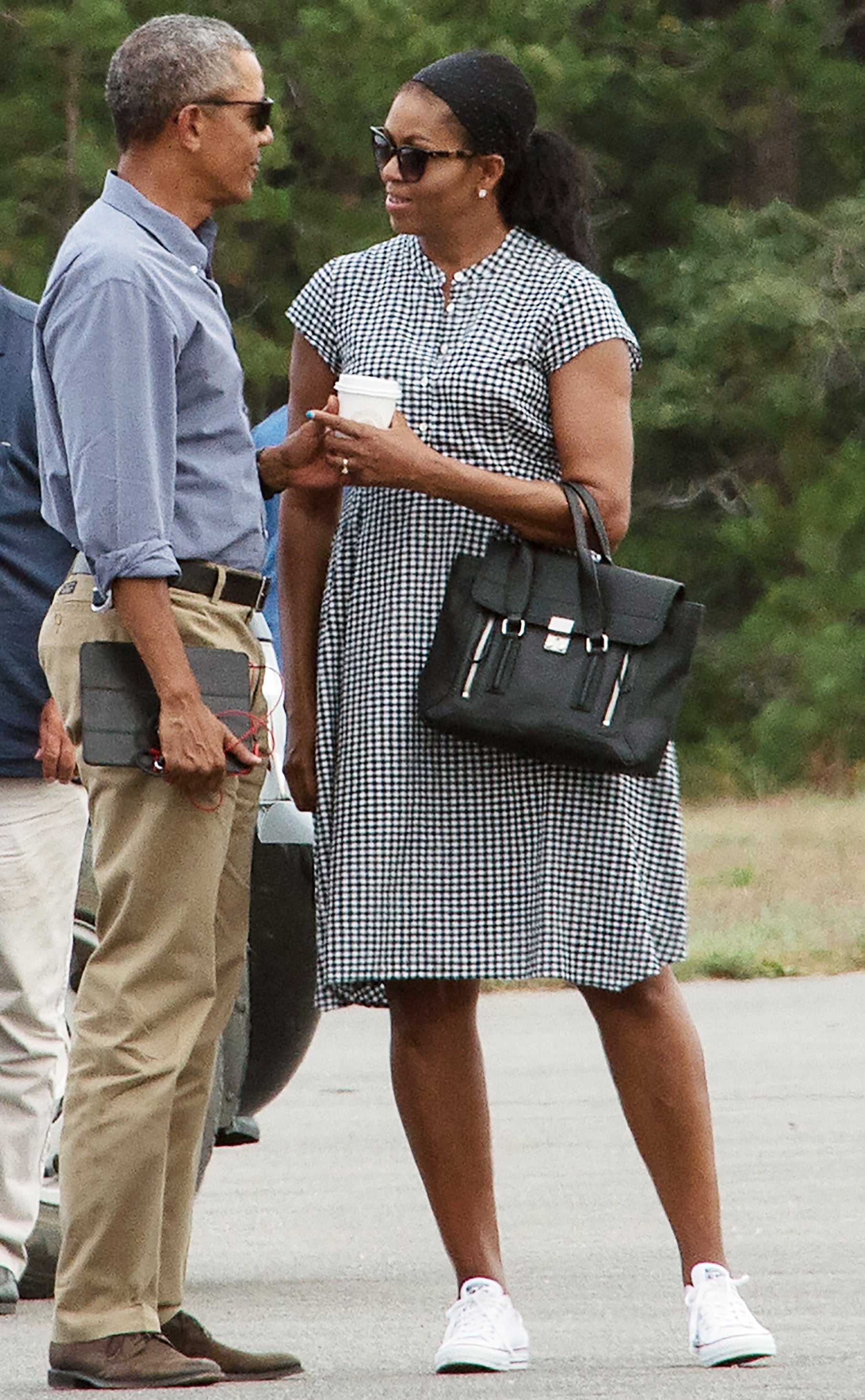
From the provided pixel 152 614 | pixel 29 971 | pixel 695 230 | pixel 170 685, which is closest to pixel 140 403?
pixel 152 614

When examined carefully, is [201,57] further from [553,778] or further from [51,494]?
[553,778]

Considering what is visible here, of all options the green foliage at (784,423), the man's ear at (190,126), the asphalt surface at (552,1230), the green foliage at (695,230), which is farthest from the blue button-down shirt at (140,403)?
the green foliage at (784,423)

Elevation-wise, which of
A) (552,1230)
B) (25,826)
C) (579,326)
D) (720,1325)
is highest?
(579,326)

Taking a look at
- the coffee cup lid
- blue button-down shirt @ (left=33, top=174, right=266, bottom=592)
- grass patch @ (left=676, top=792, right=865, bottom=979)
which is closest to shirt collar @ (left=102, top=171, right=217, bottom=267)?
blue button-down shirt @ (left=33, top=174, right=266, bottom=592)

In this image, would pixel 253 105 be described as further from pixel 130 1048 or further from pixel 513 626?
pixel 130 1048

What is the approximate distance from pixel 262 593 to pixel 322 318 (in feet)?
1.70

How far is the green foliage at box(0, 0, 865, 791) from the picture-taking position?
1981 cm

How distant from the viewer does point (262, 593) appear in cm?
412

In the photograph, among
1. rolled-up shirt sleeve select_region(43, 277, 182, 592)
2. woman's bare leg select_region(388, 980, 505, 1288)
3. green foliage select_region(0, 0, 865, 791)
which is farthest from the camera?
Result: green foliage select_region(0, 0, 865, 791)

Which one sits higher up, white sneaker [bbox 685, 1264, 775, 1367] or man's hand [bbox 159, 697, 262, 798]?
man's hand [bbox 159, 697, 262, 798]

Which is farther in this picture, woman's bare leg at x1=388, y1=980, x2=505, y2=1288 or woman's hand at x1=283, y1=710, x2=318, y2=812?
woman's hand at x1=283, y1=710, x2=318, y2=812

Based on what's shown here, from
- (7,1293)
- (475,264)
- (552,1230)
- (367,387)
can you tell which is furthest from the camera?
(552,1230)

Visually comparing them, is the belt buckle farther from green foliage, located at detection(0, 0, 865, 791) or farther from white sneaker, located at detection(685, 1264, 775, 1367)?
green foliage, located at detection(0, 0, 865, 791)

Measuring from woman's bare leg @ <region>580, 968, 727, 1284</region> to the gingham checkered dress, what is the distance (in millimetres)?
88
